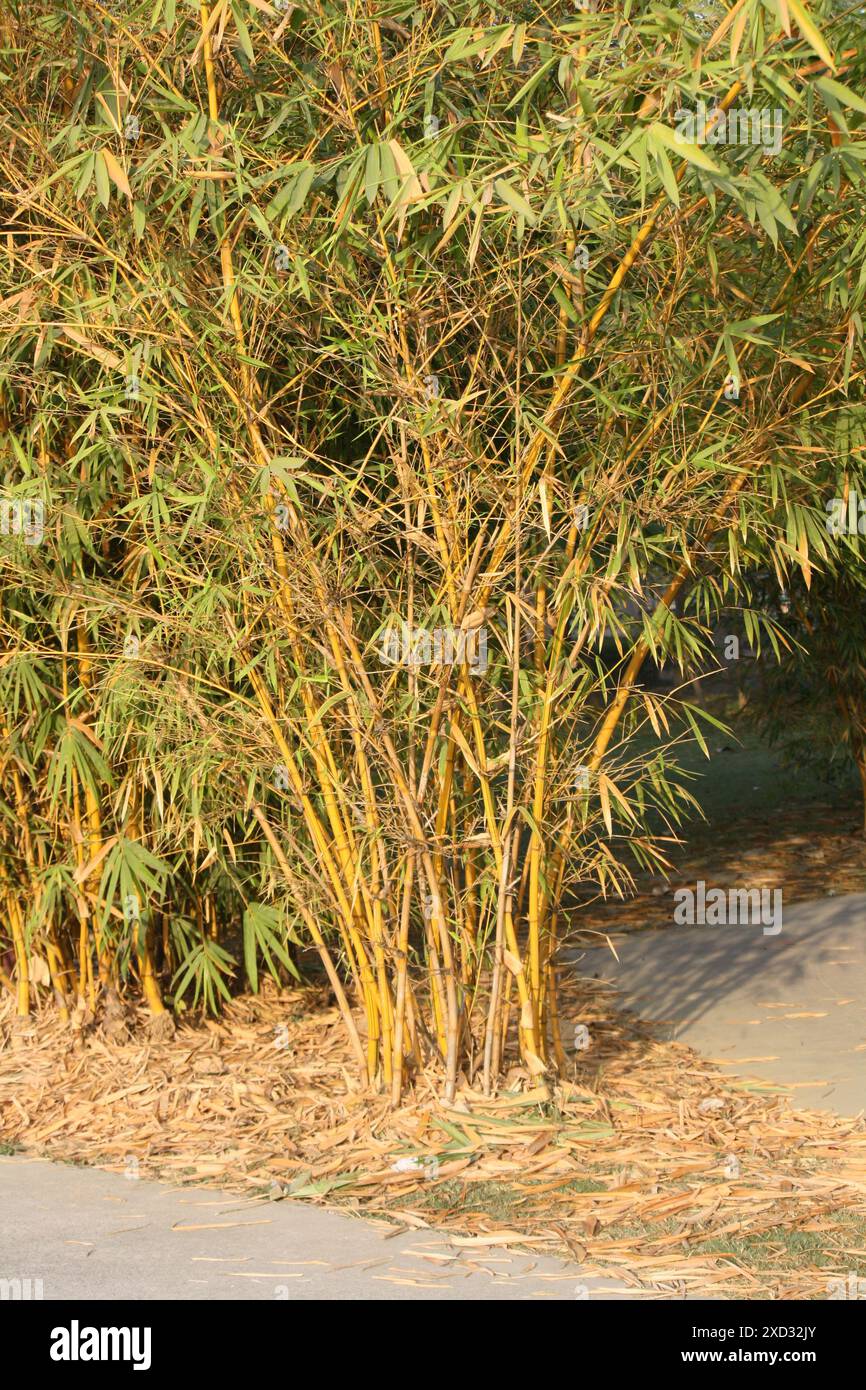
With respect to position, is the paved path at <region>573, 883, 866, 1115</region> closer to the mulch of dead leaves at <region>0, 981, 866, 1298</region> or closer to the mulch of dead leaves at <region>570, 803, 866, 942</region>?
the mulch of dead leaves at <region>0, 981, 866, 1298</region>

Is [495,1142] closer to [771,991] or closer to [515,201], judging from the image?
[771,991]

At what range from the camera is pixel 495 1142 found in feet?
12.0

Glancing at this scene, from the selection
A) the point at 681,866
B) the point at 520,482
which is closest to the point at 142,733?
the point at 520,482

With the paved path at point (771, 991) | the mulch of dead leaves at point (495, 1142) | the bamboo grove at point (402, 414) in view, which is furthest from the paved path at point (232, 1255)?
the paved path at point (771, 991)

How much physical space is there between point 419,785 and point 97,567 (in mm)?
1287

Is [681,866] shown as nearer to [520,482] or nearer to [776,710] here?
[776,710]

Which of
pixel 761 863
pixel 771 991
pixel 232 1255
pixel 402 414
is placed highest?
pixel 402 414

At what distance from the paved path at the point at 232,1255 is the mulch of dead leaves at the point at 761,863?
3094 millimetres

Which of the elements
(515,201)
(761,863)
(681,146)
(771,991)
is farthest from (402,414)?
(761,863)

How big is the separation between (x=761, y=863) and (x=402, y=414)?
4.81 meters

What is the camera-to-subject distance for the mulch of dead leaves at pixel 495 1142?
314cm

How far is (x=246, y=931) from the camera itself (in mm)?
4637

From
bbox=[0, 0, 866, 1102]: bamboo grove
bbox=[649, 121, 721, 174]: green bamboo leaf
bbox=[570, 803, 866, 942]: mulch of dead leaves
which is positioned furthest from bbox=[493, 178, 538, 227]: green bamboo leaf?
bbox=[570, 803, 866, 942]: mulch of dead leaves

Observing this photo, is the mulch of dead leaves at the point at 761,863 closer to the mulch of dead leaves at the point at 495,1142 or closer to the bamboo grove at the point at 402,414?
the mulch of dead leaves at the point at 495,1142
